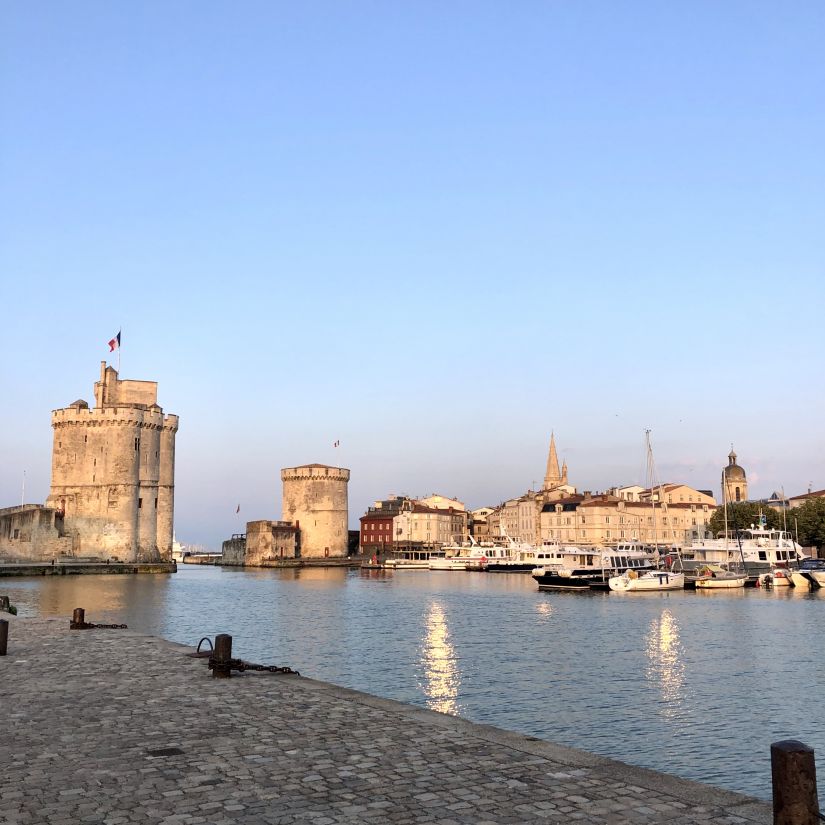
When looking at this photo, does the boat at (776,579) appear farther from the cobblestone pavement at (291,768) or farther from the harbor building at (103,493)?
the harbor building at (103,493)

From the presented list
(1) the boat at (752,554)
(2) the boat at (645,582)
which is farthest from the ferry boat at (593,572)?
(1) the boat at (752,554)

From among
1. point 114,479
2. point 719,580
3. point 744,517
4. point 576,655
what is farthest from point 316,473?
point 576,655

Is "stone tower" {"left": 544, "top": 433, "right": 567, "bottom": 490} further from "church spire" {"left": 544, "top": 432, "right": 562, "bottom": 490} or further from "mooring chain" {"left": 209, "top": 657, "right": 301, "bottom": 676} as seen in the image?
"mooring chain" {"left": 209, "top": 657, "right": 301, "bottom": 676}

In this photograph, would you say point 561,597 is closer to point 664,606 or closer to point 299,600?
point 664,606

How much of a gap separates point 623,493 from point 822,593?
282 feet

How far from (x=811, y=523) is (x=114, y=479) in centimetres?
7197

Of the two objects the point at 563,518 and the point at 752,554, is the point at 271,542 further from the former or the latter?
the point at 752,554

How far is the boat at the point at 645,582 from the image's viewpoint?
184 ft

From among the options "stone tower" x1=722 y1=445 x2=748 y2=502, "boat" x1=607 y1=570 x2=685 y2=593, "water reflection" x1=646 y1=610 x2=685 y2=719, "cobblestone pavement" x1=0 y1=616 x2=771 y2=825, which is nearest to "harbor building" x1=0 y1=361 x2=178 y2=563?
"boat" x1=607 y1=570 x2=685 y2=593

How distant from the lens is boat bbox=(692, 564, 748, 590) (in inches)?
2277

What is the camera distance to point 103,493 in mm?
83750

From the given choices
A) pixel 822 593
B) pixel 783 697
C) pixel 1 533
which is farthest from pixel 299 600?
pixel 1 533

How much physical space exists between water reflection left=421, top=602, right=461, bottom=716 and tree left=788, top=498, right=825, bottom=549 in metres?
69.6

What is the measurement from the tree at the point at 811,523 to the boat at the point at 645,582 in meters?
39.2
